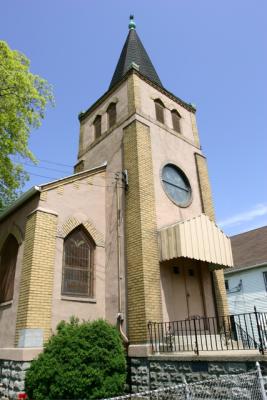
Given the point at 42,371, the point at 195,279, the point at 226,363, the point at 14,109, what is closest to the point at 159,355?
the point at 226,363

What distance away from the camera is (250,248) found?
79.8 feet

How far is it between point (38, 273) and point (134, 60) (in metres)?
12.6

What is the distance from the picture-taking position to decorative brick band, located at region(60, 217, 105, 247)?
10.0 m

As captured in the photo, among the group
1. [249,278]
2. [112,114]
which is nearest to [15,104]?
[112,114]

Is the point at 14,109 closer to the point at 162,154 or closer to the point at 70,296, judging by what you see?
the point at 162,154

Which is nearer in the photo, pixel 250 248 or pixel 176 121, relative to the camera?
pixel 176 121

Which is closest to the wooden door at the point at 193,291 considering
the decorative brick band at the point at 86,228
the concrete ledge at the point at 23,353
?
the decorative brick band at the point at 86,228

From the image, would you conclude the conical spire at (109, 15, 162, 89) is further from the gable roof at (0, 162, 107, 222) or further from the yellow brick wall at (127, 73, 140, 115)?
the gable roof at (0, 162, 107, 222)

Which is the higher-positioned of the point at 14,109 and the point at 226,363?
the point at 14,109

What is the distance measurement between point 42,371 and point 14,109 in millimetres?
9608

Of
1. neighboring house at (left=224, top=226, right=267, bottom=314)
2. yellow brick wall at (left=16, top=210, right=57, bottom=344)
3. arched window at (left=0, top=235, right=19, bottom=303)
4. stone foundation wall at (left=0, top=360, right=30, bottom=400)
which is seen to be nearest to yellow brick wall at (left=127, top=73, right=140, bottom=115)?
yellow brick wall at (left=16, top=210, right=57, bottom=344)

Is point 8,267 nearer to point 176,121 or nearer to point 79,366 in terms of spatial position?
point 79,366

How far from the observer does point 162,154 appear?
1262cm

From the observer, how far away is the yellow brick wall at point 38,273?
826 centimetres
